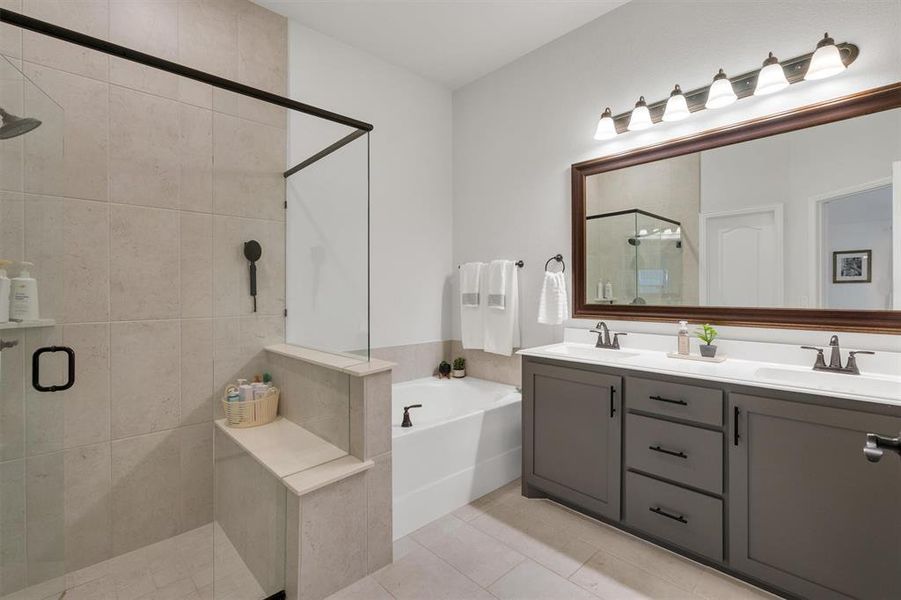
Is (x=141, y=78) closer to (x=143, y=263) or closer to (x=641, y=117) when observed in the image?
(x=143, y=263)

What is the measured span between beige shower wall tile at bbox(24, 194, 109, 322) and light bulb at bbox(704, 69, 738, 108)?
→ 9.44 feet

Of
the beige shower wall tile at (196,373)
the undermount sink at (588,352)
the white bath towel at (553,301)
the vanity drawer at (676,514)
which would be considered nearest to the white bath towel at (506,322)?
the white bath towel at (553,301)

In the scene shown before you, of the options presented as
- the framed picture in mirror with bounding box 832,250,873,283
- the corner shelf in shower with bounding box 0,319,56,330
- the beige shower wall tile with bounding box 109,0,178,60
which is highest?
the beige shower wall tile with bounding box 109,0,178,60

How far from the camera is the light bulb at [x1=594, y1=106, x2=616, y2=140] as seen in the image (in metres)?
2.44

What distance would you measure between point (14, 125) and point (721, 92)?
283 centimetres

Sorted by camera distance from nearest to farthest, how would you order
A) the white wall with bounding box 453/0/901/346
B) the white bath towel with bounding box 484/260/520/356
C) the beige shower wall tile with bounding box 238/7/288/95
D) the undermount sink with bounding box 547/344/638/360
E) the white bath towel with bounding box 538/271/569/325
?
the white wall with bounding box 453/0/901/346
the undermount sink with bounding box 547/344/638/360
the beige shower wall tile with bounding box 238/7/288/95
the white bath towel with bounding box 538/271/569/325
the white bath towel with bounding box 484/260/520/356

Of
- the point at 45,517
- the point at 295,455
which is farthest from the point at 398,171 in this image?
the point at 45,517

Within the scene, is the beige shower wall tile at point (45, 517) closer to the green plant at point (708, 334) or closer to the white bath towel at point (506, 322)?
the white bath towel at point (506, 322)

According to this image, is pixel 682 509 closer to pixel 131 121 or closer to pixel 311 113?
pixel 311 113

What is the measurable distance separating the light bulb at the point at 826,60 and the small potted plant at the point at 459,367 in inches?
102

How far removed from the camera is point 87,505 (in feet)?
5.66

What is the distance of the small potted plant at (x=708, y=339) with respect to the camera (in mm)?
2018

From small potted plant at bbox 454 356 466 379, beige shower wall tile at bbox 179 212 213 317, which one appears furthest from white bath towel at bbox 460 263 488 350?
beige shower wall tile at bbox 179 212 213 317

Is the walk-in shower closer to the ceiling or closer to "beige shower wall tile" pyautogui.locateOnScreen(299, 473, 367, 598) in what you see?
"beige shower wall tile" pyautogui.locateOnScreen(299, 473, 367, 598)
